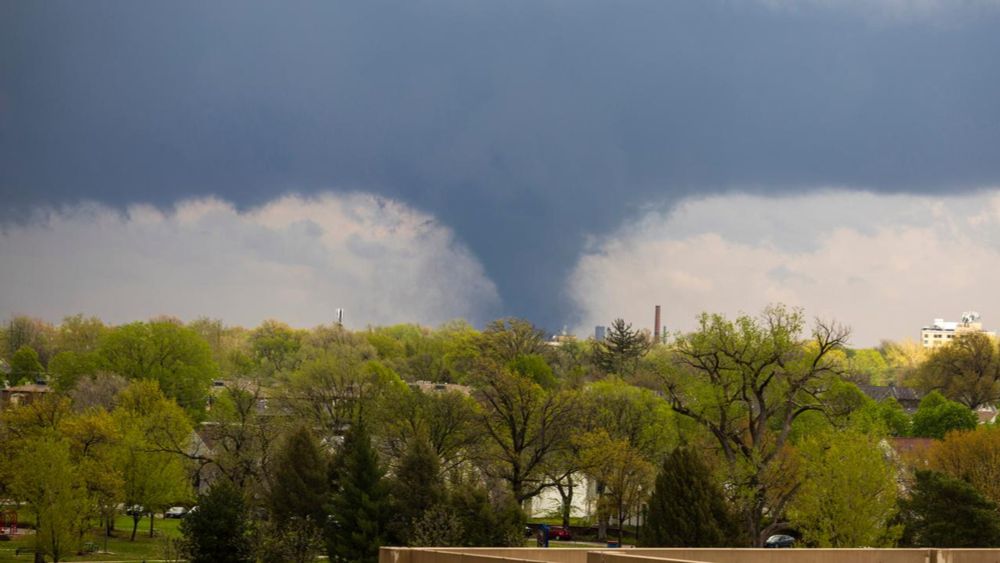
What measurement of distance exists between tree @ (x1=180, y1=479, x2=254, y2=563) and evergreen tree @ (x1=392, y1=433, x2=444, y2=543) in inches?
251

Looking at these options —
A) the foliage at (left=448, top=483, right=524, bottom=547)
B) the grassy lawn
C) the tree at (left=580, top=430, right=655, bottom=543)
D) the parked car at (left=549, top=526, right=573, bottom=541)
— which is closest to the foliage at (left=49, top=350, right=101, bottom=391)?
the grassy lawn

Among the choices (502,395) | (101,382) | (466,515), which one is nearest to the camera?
(466,515)

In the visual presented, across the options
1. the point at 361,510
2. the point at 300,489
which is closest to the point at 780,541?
the point at 300,489

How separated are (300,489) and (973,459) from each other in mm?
42658

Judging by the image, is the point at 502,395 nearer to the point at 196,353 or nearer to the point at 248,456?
the point at 248,456

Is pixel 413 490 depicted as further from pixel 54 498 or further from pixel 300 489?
pixel 54 498

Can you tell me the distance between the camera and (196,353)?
13638cm

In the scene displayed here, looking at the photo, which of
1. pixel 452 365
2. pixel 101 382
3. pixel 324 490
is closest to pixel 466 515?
pixel 324 490

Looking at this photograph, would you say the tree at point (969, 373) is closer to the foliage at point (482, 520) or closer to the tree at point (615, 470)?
the tree at point (615, 470)

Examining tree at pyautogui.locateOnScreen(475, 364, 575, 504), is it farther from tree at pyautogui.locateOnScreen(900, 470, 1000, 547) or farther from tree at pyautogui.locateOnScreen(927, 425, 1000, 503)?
tree at pyautogui.locateOnScreen(900, 470, 1000, 547)

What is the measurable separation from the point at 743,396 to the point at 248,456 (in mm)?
25616

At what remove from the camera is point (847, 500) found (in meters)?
61.5

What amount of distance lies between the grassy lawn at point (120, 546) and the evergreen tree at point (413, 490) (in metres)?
12.5

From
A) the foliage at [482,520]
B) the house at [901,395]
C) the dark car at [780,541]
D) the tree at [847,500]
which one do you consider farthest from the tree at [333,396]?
the house at [901,395]
